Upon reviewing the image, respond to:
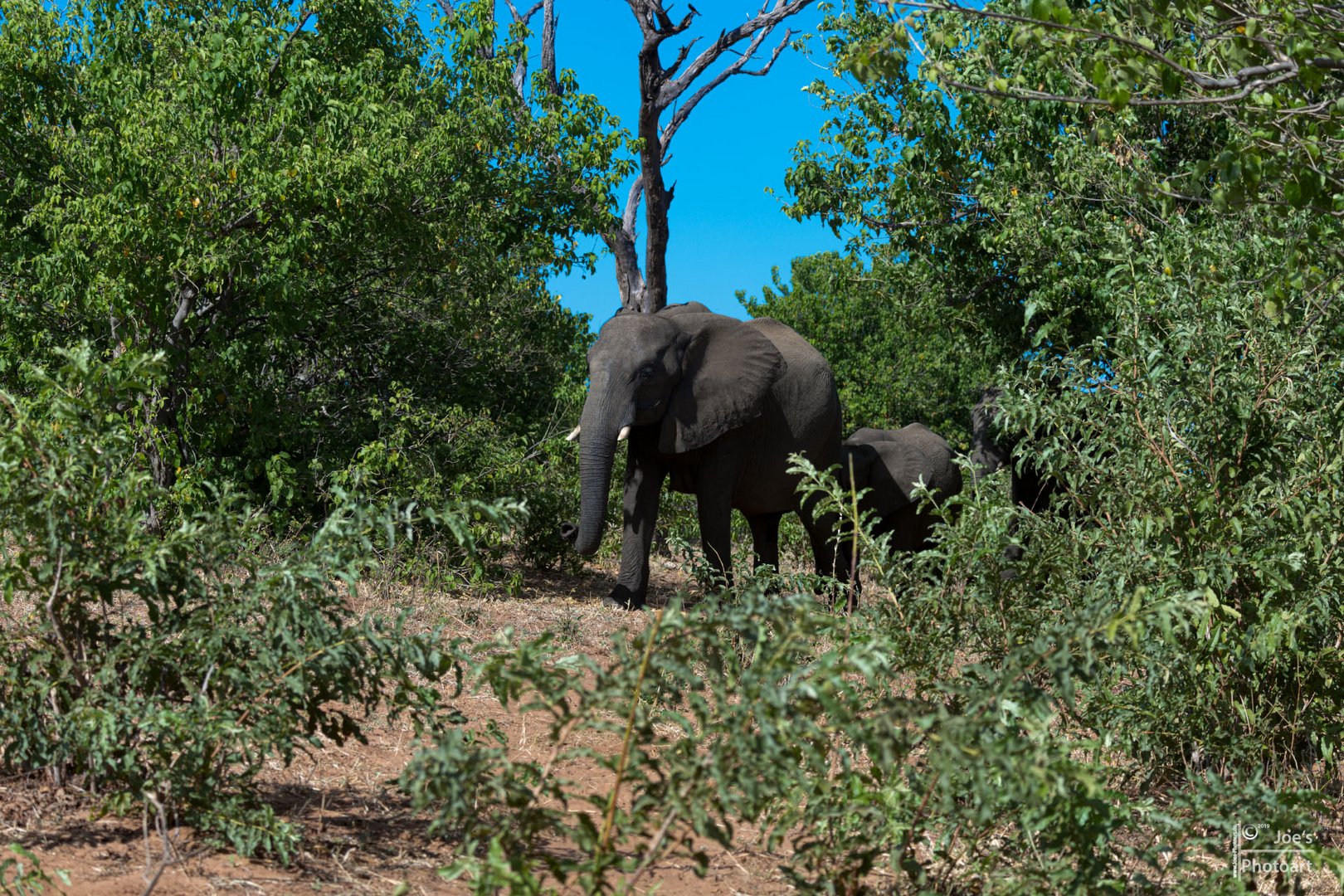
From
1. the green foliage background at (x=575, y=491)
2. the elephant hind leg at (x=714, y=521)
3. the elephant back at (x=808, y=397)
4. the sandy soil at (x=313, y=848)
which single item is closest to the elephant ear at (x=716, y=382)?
the elephant back at (x=808, y=397)

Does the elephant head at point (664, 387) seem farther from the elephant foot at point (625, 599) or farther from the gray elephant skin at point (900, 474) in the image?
the gray elephant skin at point (900, 474)

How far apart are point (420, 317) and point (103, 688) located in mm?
8658

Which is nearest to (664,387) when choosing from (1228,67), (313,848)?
(1228,67)

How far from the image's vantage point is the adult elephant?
32.7 feet

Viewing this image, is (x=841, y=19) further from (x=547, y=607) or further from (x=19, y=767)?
(x=19, y=767)

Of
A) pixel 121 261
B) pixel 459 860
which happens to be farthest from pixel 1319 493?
pixel 121 261

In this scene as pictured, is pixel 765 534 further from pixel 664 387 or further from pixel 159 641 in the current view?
pixel 159 641

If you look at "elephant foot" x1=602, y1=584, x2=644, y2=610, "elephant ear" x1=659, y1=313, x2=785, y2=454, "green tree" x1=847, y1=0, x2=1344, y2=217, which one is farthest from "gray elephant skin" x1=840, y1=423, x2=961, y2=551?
"green tree" x1=847, y1=0, x2=1344, y2=217

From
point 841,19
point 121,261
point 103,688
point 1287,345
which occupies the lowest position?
point 103,688

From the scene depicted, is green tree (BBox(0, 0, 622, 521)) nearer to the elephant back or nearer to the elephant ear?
the elephant ear

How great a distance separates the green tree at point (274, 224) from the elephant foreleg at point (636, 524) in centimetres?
175

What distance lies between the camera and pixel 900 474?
12.3m

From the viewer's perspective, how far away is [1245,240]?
765 cm

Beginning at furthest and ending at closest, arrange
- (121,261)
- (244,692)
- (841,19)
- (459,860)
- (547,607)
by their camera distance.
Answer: (841,19) → (547,607) → (121,261) → (244,692) → (459,860)
